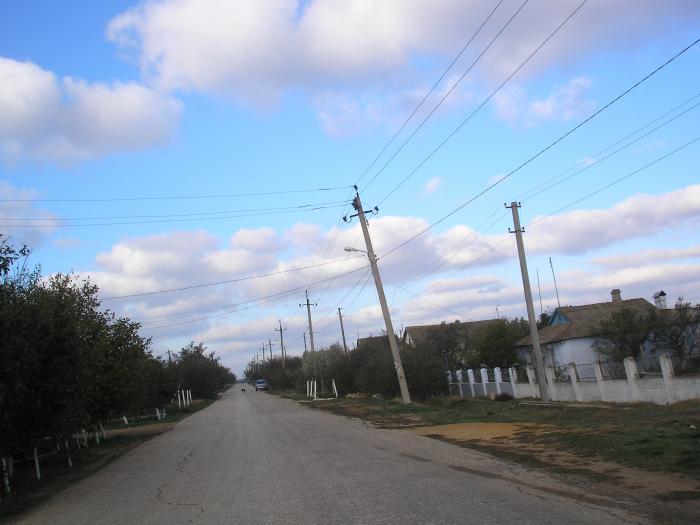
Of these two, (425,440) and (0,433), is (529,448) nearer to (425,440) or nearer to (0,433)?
(425,440)

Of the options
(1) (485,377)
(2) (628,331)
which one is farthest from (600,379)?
(1) (485,377)

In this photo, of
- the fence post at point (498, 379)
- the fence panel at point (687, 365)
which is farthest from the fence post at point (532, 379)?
the fence panel at point (687, 365)

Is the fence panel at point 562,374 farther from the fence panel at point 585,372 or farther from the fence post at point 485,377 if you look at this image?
the fence post at point 485,377

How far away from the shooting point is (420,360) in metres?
39.4

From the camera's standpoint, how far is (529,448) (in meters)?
13.7

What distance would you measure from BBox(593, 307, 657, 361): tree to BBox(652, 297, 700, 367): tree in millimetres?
530

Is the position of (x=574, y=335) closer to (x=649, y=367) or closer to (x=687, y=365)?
(x=687, y=365)

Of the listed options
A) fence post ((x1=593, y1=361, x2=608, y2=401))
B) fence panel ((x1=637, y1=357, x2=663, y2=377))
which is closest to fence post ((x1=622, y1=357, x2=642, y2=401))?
fence panel ((x1=637, y1=357, x2=663, y2=377))

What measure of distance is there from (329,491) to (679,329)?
29.5 meters

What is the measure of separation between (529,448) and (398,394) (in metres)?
27.8

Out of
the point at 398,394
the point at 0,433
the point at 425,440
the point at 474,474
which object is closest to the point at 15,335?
the point at 0,433

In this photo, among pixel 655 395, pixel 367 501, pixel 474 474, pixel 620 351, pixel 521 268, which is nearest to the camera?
pixel 367 501

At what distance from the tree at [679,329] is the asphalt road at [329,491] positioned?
73.3ft

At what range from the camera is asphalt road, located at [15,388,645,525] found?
767 centimetres
